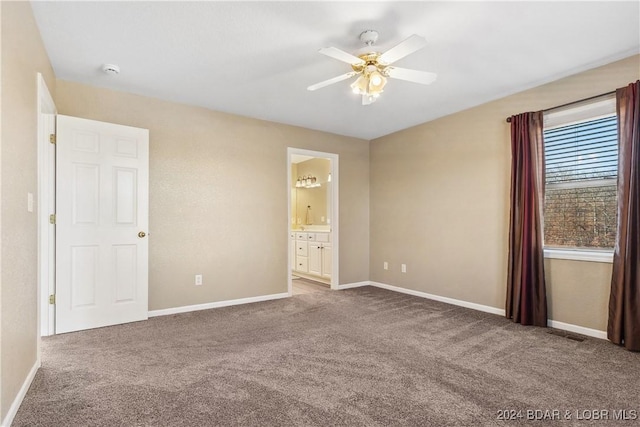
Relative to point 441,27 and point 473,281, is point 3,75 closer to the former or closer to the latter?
point 441,27

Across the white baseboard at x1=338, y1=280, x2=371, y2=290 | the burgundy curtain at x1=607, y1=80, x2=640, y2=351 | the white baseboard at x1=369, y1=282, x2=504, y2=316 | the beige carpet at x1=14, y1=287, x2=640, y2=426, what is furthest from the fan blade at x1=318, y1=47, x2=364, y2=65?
the white baseboard at x1=338, y1=280, x2=371, y2=290

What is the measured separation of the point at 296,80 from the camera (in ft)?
10.8

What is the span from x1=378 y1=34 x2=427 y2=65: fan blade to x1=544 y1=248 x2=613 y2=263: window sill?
250cm

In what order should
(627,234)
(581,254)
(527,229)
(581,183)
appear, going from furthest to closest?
(527,229) < (581,183) < (581,254) < (627,234)

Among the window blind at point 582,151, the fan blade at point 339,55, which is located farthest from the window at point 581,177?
the fan blade at point 339,55

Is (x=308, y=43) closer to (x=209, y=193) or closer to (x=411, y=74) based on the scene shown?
(x=411, y=74)

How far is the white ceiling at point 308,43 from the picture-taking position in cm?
221

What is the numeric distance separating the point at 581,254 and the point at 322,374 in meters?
2.69

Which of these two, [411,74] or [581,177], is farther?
[581,177]

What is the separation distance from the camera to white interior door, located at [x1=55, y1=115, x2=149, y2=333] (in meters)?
3.13

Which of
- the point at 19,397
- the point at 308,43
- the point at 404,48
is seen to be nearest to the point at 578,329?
the point at 404,48

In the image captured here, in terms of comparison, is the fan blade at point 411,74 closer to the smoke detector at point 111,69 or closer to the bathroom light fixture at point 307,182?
the smoke detector at point 111,69

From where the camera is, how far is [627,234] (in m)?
2.72

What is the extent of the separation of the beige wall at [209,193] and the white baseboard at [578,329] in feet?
10.4
